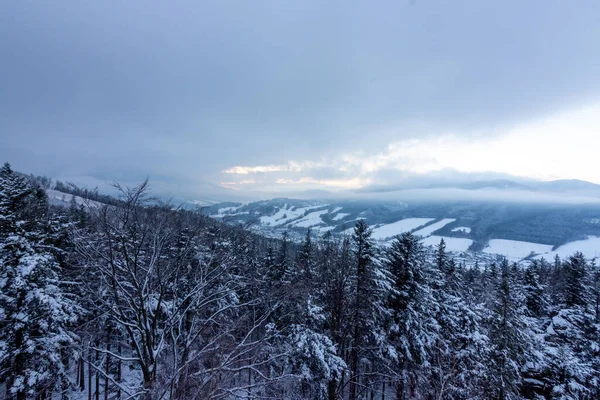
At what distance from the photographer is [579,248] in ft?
525

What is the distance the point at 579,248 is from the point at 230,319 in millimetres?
228217

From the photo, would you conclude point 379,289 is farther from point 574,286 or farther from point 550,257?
point 550,257

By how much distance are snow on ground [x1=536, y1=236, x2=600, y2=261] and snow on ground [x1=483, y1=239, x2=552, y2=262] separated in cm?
673

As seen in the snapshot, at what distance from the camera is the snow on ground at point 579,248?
486ft

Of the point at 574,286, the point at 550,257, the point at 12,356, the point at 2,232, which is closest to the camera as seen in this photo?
the point at 12,356

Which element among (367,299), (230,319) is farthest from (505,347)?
(230,319)

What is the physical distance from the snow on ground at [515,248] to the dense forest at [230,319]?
7014 inches

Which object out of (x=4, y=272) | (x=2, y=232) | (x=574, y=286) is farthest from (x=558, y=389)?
(x=2, y=232)

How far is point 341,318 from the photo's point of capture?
14734 millimetres

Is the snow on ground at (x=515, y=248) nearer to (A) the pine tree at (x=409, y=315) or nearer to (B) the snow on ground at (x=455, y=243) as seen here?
(B) the snow on ground at (x=455, y=243)

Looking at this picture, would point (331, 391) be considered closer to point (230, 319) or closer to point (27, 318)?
point (230, 319)

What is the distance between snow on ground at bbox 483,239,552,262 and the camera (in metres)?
164

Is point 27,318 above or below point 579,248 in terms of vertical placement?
above

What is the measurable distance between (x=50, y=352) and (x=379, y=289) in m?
15.2
